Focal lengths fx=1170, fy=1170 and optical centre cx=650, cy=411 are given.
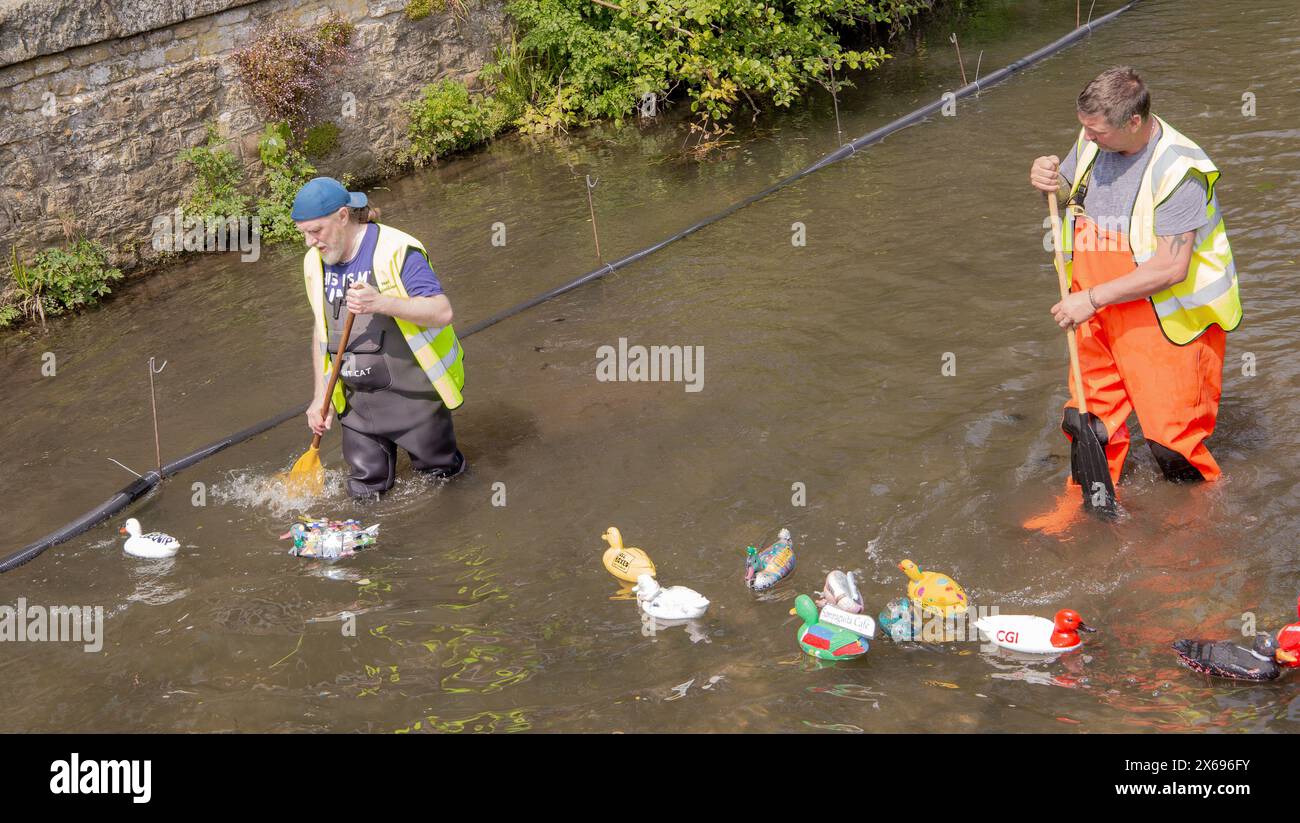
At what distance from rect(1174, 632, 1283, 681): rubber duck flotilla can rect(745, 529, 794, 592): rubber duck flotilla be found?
5.44 ft

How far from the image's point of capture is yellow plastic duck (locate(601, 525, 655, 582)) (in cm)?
524

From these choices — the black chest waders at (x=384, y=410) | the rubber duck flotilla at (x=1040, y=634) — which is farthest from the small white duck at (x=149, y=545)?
the rubber duck flotilla at (x=1040, y=634)

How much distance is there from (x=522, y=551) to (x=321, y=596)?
3.22 feet

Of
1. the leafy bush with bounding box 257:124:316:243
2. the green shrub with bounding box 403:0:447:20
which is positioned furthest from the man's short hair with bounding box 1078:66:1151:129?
the green shrub with bounding box 403:0:447:20

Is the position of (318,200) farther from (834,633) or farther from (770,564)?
(834,633)

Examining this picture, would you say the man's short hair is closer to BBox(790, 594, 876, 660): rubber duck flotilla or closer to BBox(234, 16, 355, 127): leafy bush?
BBox(790, 594, 876, 660): rubber duck flotilla

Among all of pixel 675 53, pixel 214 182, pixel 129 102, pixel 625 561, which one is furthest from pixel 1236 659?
pixel 129 102

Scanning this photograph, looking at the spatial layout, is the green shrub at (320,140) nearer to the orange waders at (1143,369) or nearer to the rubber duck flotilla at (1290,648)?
the orange waders at (1143,369)

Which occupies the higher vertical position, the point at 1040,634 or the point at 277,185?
the point at 277,185

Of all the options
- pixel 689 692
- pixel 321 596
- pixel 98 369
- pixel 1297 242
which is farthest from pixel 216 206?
pixel 1297 242

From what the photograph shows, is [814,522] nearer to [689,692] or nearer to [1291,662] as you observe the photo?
[689,692]

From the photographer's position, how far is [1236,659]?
13.3ft

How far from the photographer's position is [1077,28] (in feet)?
41.5

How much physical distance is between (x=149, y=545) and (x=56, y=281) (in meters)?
4.73
